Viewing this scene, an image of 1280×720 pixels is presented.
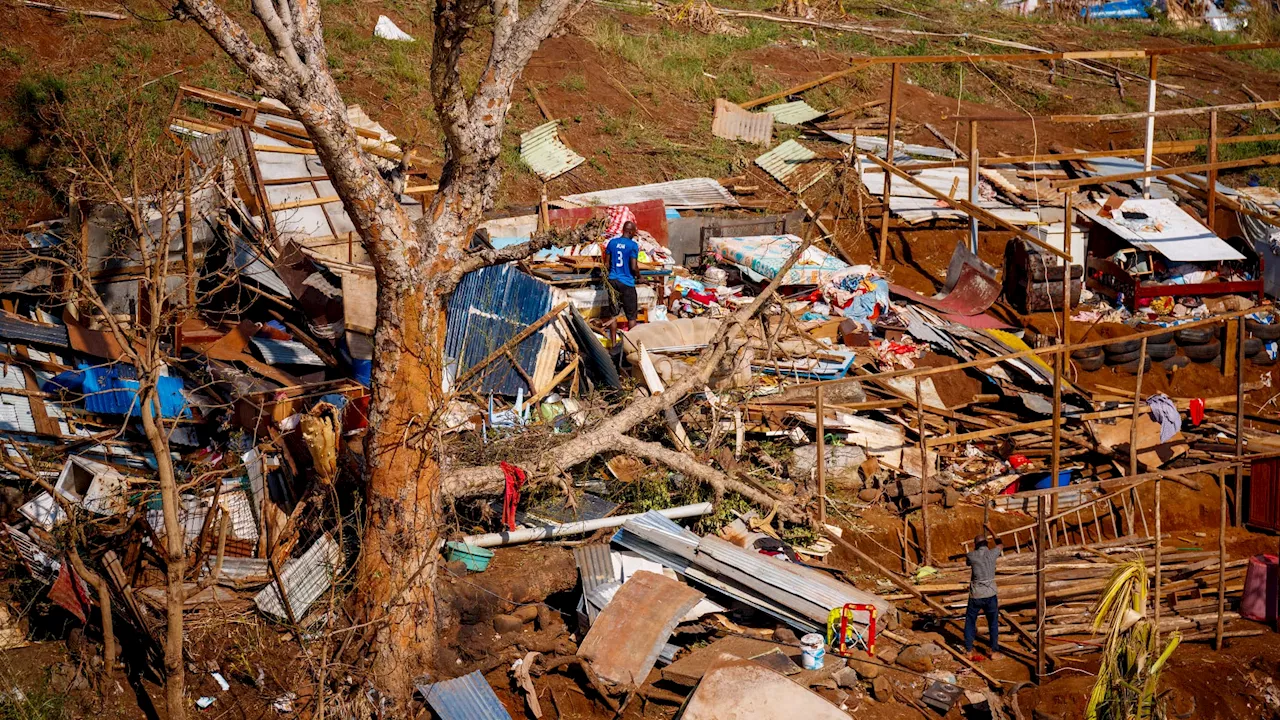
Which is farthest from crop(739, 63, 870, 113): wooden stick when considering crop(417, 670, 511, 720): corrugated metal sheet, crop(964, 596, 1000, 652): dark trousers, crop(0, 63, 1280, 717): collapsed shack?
crop(417, 670, 511, 720): corrugated metal sheet

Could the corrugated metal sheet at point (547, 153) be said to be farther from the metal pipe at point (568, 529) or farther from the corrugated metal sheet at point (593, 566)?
the corrugated metal sheet at point (593, 566)

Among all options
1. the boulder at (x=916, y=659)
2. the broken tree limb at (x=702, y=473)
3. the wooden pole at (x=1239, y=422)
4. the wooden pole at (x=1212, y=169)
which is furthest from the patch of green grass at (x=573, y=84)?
the boulder at (x=916, y=659)

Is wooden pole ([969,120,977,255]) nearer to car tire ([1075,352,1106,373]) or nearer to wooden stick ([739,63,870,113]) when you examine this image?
car tire ([1075,352,1106,373])

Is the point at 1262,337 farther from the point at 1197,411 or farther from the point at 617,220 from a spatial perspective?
the point at 617,220

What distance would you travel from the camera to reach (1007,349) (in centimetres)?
1334

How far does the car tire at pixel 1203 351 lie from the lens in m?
14.3

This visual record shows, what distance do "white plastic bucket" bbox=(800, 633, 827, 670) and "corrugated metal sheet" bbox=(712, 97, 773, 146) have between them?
1209 centimetres

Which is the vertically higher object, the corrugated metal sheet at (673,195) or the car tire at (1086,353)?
the corrugated metal sheet at (673,195)

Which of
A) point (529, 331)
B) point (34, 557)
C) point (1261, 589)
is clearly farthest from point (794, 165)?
point (34, 557)

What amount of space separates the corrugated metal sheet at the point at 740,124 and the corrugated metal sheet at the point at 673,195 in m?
2.20

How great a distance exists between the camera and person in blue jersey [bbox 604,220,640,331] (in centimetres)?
1271

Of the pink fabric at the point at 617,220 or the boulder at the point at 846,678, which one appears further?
the pink fabric at the point at 617,220

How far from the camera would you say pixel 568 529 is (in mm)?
9484

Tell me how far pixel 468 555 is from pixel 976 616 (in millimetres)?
4349
